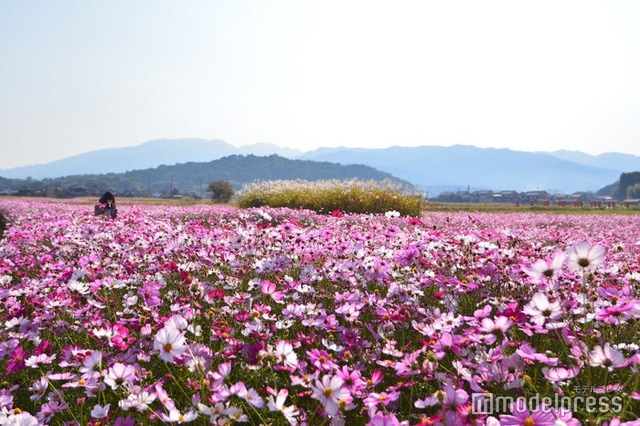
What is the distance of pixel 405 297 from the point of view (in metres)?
3.38

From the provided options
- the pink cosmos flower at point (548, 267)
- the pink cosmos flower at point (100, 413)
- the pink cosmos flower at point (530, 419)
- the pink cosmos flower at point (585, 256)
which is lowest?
the pink cosmos flower at point (100, 413)

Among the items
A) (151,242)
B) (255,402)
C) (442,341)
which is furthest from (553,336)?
(151,242)

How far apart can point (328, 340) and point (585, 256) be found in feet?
4.61

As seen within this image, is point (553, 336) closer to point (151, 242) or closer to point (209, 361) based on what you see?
point (209, 361)

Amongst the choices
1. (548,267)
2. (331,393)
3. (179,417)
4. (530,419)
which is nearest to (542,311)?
(548,267)

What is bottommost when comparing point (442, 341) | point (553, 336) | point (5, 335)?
point (5, 335)

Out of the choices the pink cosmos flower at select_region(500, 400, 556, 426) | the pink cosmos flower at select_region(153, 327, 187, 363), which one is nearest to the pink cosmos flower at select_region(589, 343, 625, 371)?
the pink cosmos flower at select_region(500, 400, 556, 426)

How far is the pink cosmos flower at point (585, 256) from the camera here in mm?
2148

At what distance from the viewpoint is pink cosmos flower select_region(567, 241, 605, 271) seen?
2148mm

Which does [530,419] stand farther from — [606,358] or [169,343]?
[169,343]

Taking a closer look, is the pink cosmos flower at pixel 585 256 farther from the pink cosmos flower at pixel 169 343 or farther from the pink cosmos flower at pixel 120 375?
the pink cosmos flower at pixel 120 375

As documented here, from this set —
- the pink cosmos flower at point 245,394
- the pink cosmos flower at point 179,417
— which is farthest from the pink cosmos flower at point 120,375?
the pink cosmos flower at point 245,394

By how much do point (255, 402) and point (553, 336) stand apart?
1.99m

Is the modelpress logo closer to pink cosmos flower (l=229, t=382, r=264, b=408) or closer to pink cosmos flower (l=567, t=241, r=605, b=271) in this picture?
pink cosmos flower (l=567, t=241, r=605, b=271)
